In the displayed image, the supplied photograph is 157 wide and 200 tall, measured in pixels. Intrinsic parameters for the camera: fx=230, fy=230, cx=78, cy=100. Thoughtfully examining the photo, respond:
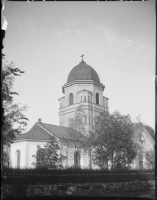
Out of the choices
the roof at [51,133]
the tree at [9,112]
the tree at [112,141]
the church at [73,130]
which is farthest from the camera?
the roof at [51,133]

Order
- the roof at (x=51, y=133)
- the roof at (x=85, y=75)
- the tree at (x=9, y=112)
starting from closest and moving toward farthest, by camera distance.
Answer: the tree at (x=9, y=112), the roof at (x=51, y=133), the roof at (x=85, y=75)

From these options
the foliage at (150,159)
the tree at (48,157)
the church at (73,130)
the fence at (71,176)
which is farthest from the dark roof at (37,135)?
the foliage at (150,159)

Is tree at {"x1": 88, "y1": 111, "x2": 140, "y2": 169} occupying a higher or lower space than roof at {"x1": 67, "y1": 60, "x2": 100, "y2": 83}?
lower

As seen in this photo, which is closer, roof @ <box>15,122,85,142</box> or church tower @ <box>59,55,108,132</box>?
roof @ <box>15,122,85,142</box>

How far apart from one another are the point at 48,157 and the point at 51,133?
3.17 meters

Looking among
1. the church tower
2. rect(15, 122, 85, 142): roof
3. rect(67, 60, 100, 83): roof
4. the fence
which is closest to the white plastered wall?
rect(15, 122, 85, 142): roof

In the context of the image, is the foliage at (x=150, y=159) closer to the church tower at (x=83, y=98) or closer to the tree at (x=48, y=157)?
the church tower at (x=83, y=98)

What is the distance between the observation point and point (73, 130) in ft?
50.2

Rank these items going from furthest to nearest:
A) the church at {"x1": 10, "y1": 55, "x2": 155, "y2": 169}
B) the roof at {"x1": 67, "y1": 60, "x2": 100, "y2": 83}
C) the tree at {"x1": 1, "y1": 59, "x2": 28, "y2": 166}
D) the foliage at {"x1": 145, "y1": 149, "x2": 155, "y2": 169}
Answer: the foliage at {"x1": 145, "y1": 149, "x2": 155, "y2": 169}
the roof at {"x1": 67, "y1": 60, "x2": 100, "y2": 83}
the church at {"x1": 10, "y1": 55, "x2": 155, "y2": 169}
the tree at {"x1": 1, "y1": 59, "x2": 28, "y2": 166}

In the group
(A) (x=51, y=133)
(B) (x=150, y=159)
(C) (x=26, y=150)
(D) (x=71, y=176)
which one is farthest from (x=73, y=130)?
(B) (x=150, y=159)

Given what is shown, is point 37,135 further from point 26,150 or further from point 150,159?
point 150,159

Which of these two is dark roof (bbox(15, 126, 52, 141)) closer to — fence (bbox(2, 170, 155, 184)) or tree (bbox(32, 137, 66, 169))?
tree (bbox(32, 137, 66, 169))

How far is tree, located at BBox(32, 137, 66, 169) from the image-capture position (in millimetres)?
11969

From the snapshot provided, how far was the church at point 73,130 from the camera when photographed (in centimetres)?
1320
